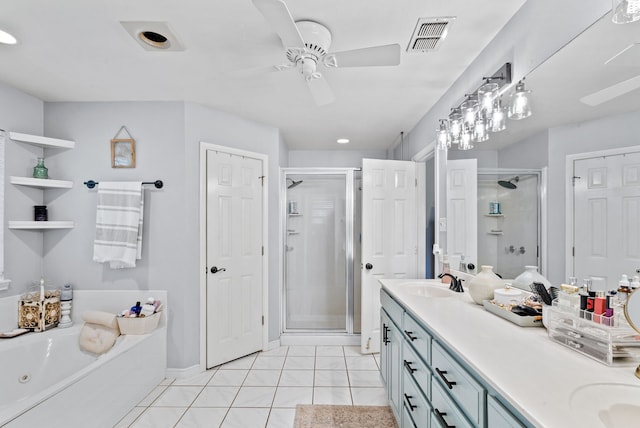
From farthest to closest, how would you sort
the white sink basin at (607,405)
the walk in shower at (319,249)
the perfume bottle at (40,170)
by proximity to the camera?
1. the walk in shower at (319,249)
2. the perfume bottle at (40,170)
3. the white sink basin at (607,405)

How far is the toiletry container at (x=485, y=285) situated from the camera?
1.77 metres

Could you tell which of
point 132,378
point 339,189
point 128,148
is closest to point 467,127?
point 339,189

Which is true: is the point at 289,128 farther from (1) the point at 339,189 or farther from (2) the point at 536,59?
(2) the point at 536,59

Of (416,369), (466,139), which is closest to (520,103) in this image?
(466,139)

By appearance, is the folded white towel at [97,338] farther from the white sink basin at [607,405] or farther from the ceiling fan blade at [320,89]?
the white sink basin at [607,405]

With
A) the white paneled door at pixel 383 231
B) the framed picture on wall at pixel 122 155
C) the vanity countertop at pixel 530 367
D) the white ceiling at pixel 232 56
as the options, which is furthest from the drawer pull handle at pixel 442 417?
the framed picture on wall at pixel 122 155

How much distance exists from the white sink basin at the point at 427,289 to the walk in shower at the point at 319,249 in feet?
4.67

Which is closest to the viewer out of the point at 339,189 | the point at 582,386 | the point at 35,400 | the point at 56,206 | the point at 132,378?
the point at 582,386

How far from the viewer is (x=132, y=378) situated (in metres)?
2.41

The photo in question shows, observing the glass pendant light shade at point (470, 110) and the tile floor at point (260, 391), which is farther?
the tile floor at point (260, 391)

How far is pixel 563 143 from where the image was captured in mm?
→ 1401

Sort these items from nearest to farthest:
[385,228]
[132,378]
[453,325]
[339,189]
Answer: [453,325] < [132,378] < [385,228] < [339,189]

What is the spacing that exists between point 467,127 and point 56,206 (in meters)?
3.35

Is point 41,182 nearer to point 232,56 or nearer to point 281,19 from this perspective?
point 232,56
